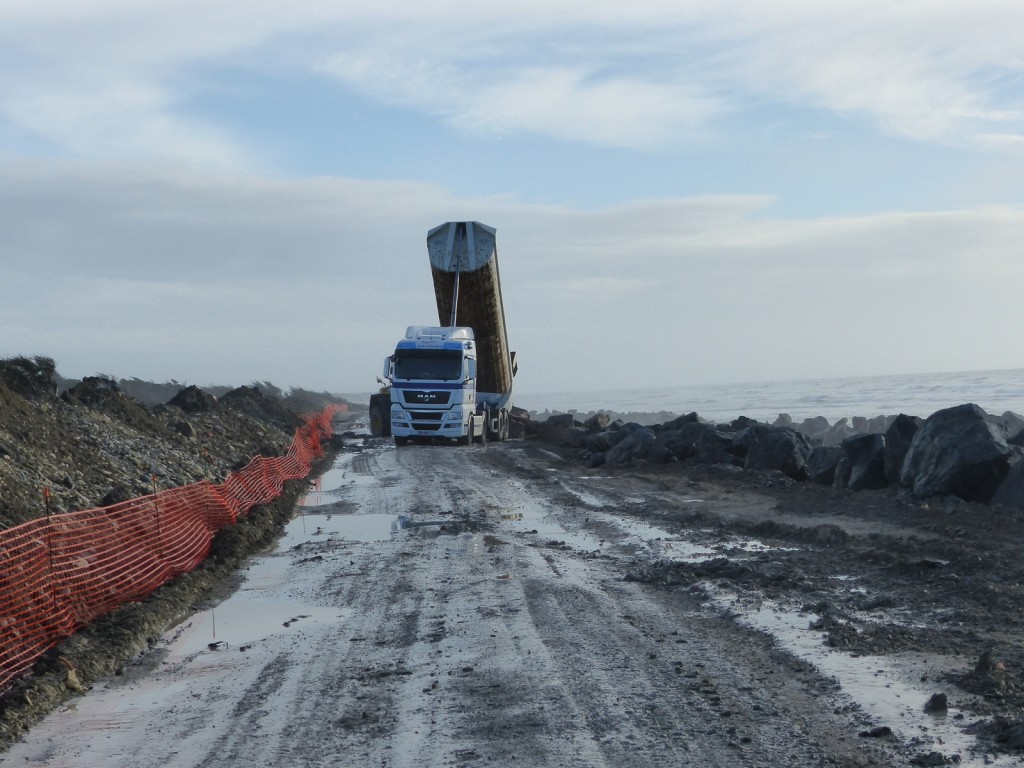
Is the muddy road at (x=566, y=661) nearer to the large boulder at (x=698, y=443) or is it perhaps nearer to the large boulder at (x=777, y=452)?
the large boulder at (x=777, y=452)

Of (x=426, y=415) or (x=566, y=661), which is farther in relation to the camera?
(x=426, y=415)

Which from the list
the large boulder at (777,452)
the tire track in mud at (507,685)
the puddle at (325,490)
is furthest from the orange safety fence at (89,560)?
the large boulder at (777,452)

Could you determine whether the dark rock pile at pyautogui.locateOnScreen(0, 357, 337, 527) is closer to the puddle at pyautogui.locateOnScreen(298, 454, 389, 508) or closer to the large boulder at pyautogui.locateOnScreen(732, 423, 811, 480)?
the puddle at pyautogui.locateOnScreen(298, 454, 389, 508)

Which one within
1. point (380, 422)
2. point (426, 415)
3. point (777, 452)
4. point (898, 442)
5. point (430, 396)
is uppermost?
point (430, 396)

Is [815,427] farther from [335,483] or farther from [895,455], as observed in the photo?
[895,455]

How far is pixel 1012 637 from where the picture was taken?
7602 millimetres

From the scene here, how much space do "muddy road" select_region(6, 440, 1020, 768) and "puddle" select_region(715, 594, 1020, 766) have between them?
0.02 meters

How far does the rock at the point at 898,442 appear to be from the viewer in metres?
17.6

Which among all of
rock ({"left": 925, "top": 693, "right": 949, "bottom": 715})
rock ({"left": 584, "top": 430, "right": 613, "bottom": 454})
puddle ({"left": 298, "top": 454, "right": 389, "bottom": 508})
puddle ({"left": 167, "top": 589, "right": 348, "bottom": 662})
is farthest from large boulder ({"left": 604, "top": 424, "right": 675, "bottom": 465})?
rock ({"left": 925, "top": 693, "right": 949, "bottom": 715})

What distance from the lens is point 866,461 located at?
18016 millimetres

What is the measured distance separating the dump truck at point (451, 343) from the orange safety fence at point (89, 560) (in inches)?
561

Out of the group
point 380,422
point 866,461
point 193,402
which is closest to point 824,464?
point 866,461

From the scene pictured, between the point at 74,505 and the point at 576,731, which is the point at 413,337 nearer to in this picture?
the point at 74,505

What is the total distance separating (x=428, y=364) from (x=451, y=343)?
99cm
